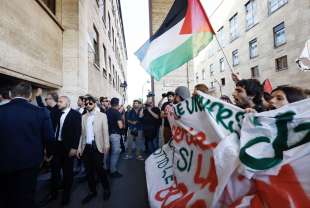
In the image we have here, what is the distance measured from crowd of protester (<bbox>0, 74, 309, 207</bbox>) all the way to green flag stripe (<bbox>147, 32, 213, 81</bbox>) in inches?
20.7

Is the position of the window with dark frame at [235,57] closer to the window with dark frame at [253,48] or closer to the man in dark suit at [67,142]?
the window with dark frame at [253,48]

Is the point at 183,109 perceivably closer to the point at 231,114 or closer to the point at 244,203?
the point at 231,114

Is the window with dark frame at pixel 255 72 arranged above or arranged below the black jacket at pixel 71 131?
above

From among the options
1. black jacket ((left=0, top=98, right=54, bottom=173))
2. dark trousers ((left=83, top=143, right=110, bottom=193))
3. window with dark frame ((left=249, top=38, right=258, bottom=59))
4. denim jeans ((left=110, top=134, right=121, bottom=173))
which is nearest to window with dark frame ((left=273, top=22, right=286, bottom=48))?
window with dark frame ((left=249, top=38, right=258, bottom=59))

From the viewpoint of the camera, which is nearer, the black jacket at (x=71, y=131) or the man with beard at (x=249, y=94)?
the man with beard at (x=249, y=94)

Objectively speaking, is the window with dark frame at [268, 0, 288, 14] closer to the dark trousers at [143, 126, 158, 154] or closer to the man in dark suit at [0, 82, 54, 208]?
the dark trousers at [143, 126, 158, 154]

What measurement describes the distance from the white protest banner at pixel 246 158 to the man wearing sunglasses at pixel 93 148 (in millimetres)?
1519

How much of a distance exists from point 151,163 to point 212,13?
93.7ft

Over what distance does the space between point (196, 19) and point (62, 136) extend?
9.94 ft

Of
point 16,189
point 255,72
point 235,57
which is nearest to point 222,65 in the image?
point 235,57

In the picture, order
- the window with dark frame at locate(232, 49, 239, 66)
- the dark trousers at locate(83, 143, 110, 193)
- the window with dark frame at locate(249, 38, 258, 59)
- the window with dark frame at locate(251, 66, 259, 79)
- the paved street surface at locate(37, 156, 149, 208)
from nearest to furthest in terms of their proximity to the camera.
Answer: the paved street surface at locate(37, 156, 149, 208) < the dark trousers at locate(83, 143, 110, 193) < the window with dark frame at locate(251, 66, 259, 79) < the window with dark frame at locate(249, 38, 258, 59) < the window with dark frame at locate(232, 49, 239, 66)

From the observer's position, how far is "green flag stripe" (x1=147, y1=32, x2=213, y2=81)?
4309mm

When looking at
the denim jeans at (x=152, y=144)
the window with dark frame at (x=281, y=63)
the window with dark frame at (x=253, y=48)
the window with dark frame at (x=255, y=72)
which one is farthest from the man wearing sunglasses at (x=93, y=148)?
the window with dark frame at (x=253, y=48)

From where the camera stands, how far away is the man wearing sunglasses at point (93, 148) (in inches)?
159
